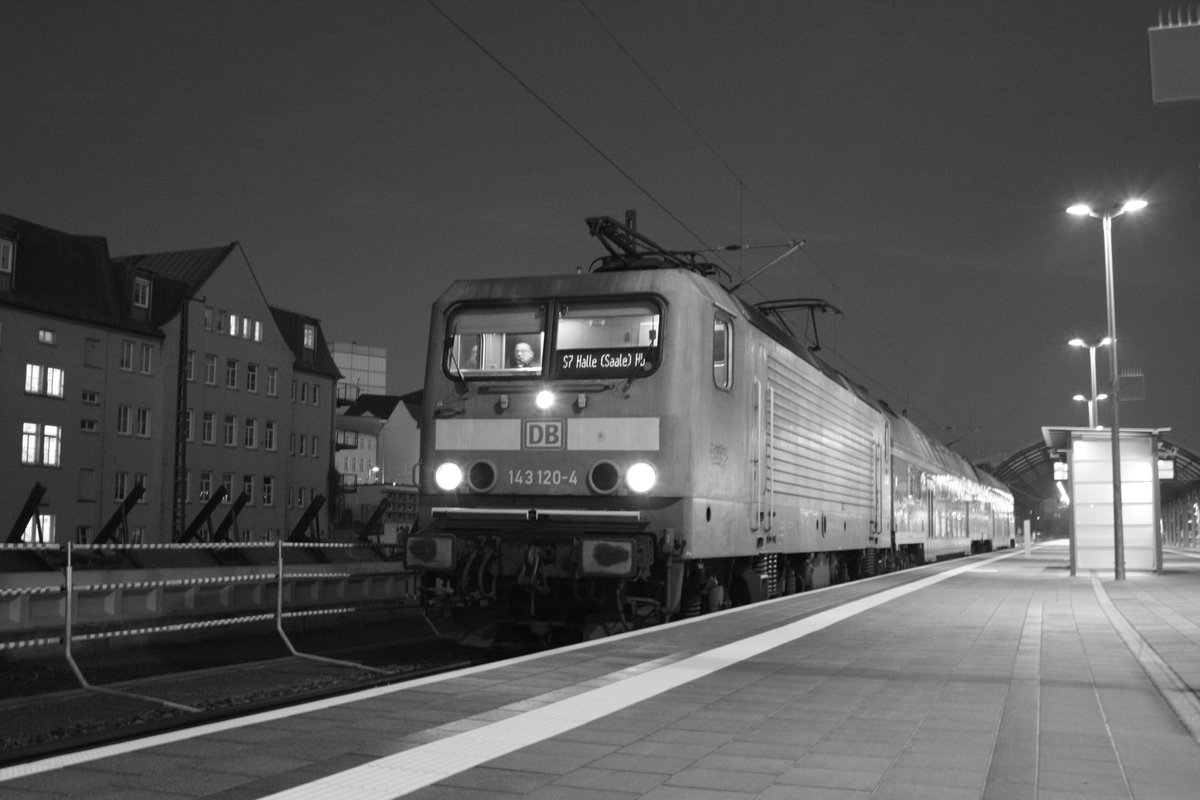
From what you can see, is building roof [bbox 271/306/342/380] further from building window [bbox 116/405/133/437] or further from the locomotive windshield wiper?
the locomotive windshield wiper

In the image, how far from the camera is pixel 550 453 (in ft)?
38.1

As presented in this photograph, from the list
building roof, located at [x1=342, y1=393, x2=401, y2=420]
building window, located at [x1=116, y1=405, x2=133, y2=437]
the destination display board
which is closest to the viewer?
the destination display board

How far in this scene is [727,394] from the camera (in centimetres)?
1255

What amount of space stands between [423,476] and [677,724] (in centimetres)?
638

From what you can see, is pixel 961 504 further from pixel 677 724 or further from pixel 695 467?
pixel 677 724

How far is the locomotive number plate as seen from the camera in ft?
37.8

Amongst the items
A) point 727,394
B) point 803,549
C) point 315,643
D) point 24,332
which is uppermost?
point 24,332

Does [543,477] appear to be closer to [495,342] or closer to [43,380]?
[495,342]

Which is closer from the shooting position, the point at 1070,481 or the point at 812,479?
the point at 812,479

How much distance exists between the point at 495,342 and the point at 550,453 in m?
1.35

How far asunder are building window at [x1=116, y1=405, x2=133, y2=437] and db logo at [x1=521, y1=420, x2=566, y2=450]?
1473 inches

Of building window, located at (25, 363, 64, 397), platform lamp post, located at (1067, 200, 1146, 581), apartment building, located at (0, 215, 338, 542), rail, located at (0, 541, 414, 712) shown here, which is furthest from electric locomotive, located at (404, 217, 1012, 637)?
building window, located at (25, 363, 64, 397)

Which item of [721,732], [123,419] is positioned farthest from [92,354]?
[721,732]

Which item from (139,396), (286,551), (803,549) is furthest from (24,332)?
(803,549)
